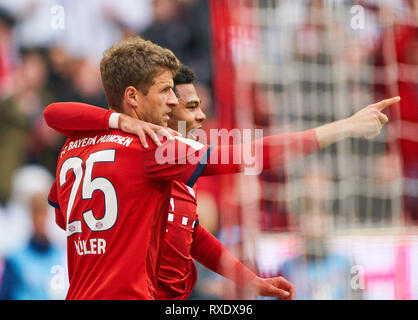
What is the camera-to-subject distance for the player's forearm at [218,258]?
2803mm

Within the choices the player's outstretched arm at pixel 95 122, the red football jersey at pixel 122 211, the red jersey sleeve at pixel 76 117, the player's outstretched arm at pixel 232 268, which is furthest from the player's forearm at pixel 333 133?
the player's outstretched arm at pixel 232 268

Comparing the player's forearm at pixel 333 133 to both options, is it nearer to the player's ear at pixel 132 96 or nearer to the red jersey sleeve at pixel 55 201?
the player's ear at pixel 132 96

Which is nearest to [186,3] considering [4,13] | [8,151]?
[4,13]

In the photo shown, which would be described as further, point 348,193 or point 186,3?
point 186,3

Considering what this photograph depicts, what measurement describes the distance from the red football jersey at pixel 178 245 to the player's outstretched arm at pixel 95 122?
2.17 ft

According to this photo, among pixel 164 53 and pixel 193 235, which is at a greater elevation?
pixel 164 53

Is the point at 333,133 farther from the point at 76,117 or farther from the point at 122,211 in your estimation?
the point at 76,117

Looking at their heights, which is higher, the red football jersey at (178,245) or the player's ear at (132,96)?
the player's ear at (132,96)

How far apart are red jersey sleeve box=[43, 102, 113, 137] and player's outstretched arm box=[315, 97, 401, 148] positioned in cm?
79

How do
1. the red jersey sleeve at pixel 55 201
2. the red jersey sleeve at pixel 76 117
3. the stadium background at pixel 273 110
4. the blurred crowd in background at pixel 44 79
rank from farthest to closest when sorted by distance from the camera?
the blurred crowd in background at pixel 44 79 < the stadium background at pixel 273 110 < the red jersey sleeve at pixel 55 201 < the red jersey sleeve at pixel 76 117

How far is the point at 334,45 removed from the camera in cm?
382

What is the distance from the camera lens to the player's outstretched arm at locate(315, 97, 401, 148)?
192 cm

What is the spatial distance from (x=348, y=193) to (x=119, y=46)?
86.3 inches

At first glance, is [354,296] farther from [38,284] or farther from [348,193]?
[38,284]
